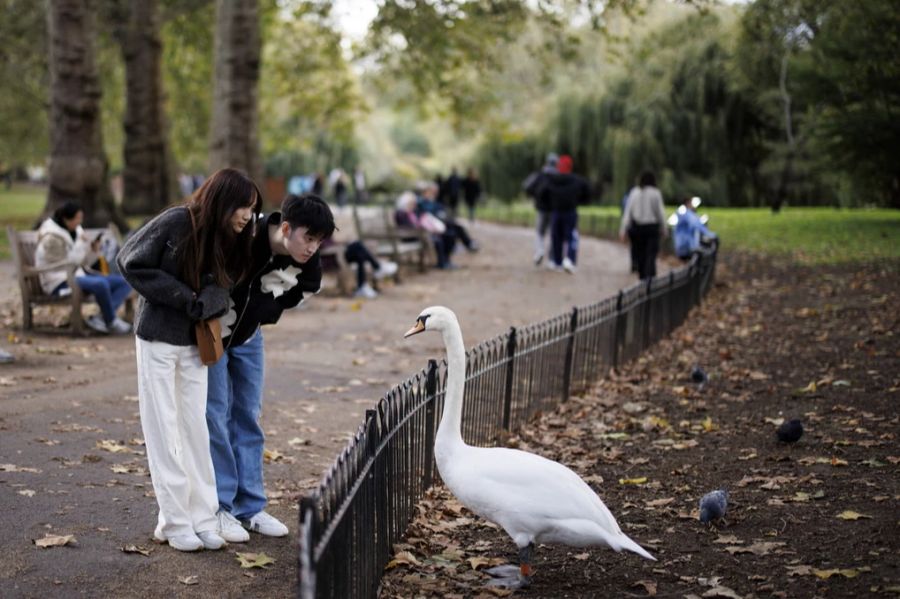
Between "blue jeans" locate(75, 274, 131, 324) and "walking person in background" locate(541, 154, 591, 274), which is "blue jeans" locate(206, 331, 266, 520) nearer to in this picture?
"blue jeans" locate(75, 274, 131, 324)

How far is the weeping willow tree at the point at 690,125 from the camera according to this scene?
3550 centimetres

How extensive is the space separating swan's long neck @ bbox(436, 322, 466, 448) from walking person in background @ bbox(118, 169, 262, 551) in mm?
1182

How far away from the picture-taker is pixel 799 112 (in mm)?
34469

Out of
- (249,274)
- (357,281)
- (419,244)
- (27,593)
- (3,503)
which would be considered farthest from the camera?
(419,244)

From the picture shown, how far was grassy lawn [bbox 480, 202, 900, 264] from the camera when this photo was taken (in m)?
24.2

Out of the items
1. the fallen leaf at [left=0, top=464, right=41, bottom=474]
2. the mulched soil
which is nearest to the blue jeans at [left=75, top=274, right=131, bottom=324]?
the fallen leaf at [left=0, top=464, right=41, bottom=474]

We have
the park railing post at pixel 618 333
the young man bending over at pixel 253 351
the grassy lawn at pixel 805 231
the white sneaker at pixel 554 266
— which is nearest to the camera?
the young man bending over at pixel 253 351

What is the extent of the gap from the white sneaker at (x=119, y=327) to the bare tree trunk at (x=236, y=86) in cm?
672

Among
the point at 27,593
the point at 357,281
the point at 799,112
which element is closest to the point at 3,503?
the point at 27,593

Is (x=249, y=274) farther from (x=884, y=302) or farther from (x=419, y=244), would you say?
(x=419, y=244)

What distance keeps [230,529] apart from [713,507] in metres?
2.81

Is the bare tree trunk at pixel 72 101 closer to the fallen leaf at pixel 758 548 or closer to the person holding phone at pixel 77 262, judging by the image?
the person holding phone at pixel 77 262


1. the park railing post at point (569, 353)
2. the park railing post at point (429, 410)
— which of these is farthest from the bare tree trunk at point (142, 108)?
the park railing post at point (429, 410)

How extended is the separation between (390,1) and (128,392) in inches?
613
